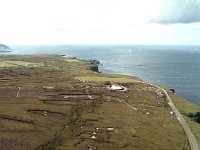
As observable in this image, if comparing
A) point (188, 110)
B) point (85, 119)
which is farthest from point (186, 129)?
point (85, 119)

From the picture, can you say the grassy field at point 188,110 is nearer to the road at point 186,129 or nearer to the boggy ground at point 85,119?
the road at point 186,129

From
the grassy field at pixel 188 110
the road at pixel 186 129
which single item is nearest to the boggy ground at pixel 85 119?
the road at pixel 186 129

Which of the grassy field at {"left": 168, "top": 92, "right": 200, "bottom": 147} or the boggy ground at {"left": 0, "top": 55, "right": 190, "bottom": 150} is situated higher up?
the boggy ground at {"left": 0, "top": 55, "right": 190, "bottom": 150}

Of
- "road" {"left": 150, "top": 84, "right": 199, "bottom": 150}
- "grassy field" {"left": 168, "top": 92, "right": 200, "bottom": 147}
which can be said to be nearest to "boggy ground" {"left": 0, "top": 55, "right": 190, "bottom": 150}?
"road" {"left": 150, "top": 84, "right": 199, "bottom": 150}

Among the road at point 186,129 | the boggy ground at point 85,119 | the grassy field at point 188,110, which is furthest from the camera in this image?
the grassy field at point 188,110

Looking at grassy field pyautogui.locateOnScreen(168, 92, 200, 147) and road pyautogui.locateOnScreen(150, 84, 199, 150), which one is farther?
grassy field pyautogui.locateOnScreen(168, 92, 200, 147)

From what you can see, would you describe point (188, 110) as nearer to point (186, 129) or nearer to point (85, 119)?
point (186, 129)

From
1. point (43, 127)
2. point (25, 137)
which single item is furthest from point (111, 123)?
point (25, 137)

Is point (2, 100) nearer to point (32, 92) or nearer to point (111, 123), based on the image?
point (32, 92)

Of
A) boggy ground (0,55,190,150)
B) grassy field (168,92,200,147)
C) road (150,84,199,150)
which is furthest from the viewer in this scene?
grassy field (168,92,200,147)

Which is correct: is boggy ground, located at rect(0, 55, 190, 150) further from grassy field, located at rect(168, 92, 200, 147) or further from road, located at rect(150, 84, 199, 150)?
grassy field, located at rect(168, 92, 200, 147)
